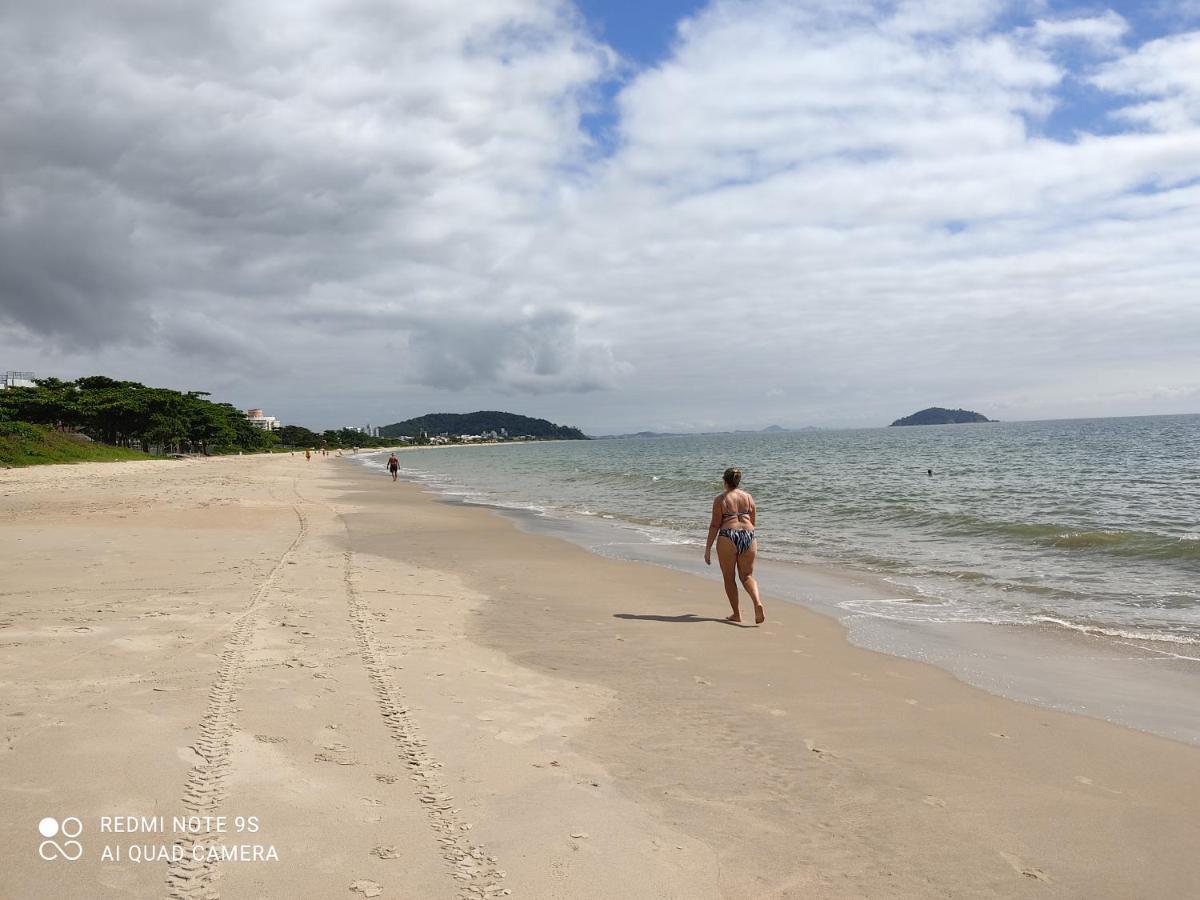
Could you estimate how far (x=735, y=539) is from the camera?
380 inches

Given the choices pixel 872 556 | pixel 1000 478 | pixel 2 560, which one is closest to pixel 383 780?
pixel 2 560

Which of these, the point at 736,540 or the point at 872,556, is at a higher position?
the point at 736,540

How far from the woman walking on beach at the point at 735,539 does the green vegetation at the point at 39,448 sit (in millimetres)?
47911


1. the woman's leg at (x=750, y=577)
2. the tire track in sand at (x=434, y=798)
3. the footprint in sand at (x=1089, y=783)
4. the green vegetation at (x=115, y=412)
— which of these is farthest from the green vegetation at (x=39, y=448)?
the footprint in sand at (x=1089, y=783)

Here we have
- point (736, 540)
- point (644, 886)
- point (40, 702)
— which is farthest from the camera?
point (736, 540)

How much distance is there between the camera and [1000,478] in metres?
36.6

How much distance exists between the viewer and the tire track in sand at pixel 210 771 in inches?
125

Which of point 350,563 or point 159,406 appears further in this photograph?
point 159,406

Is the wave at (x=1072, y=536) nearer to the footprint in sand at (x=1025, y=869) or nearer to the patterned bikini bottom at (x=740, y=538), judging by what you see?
the patterned bikini bottom at (x=740, y=538)

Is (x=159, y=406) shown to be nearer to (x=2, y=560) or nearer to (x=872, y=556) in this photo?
(x=2, y=560)

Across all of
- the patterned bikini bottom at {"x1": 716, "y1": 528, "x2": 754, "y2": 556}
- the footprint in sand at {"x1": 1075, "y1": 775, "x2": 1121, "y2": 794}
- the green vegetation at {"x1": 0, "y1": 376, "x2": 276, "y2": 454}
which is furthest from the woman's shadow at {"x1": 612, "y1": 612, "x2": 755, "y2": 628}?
the green vegetation at {"x1": 0, "y1": 376, "x2": 276, "y2": 454}

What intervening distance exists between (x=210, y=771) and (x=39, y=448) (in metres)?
56.6

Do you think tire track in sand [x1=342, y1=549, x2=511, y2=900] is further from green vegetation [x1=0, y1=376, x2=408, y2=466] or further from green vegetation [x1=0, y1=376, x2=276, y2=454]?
green vegetation [x1=0, y1=376, x2=276, y2=454]

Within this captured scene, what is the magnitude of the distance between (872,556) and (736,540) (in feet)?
24.9
